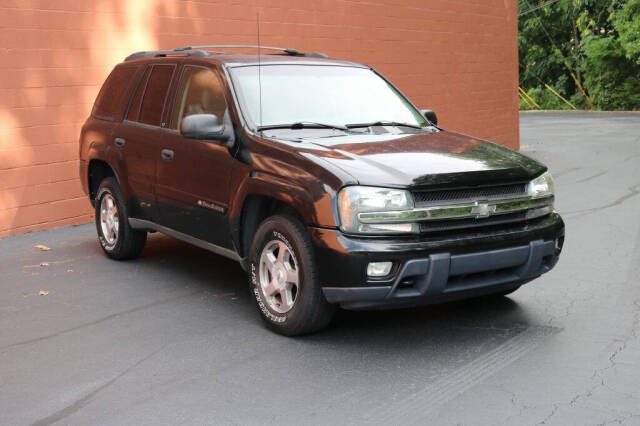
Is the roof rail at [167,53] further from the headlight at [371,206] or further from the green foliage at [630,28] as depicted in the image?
the green foliage at [630,28]

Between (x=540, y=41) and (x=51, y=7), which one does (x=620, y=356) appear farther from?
(x=540, y=41)

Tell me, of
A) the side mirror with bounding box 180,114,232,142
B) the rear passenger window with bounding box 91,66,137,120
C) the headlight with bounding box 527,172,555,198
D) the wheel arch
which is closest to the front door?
the side mirror with bounding box 180,114,232,142

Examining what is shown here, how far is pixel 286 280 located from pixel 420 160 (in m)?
1.15

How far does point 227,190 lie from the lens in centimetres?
629

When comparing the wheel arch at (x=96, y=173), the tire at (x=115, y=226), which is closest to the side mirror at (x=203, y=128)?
the tire at (x=115, y=226)

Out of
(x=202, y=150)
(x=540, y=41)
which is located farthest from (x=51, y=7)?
(x=540, y=41)

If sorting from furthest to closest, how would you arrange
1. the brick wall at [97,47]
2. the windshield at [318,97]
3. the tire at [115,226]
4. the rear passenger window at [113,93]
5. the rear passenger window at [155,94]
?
the brick wall at [97,47] → the rear passenger window at [113,93] → the tire at [115,226] → the rear passenger window at [155,94] → the windshield at [318,97]

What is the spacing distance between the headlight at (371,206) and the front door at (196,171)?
1308 millimetres

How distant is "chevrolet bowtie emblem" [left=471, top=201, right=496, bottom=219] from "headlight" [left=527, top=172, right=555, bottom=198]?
44cm

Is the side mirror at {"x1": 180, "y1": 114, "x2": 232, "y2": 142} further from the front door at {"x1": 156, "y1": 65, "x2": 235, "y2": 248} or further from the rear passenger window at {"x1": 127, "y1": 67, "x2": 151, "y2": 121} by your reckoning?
the rear passenger window at {"x1": 127, "y1": 67, "x2": 151, "y2": 121}

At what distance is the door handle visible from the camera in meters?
7.00

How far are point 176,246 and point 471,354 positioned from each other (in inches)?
174

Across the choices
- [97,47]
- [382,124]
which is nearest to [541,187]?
[382,124]

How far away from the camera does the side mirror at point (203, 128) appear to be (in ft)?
20.2
